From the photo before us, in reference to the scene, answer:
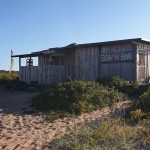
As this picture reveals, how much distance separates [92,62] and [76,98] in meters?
7.43

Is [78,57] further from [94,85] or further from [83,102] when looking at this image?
[83,102]

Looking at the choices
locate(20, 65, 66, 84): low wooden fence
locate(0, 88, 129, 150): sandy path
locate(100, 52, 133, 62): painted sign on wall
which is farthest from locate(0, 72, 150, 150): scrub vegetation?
locate(100, 52, 133, 62): painted sign on wall

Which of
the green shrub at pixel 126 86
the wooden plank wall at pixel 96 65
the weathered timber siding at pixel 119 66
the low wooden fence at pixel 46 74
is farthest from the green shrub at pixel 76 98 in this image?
the low wooden fence at pixel 46 74

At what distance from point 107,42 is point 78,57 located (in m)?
2.74

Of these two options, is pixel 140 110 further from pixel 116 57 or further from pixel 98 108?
pixel 116 57

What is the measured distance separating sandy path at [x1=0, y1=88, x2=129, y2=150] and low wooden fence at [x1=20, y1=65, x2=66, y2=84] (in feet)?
22.1

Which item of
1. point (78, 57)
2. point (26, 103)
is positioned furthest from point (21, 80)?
point (26, 103)

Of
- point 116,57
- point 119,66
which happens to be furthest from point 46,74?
point 119,66

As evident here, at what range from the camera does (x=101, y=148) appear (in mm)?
7746

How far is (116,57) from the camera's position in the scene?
66.8 ft

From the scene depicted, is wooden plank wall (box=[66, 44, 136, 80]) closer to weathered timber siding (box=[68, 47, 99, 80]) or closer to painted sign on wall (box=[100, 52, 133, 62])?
weathered timber siding (box=[68, 47, 99, 80])

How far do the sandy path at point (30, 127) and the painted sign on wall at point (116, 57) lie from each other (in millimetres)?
5177

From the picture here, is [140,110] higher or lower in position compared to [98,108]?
higher

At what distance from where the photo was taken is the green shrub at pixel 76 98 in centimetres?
1405
